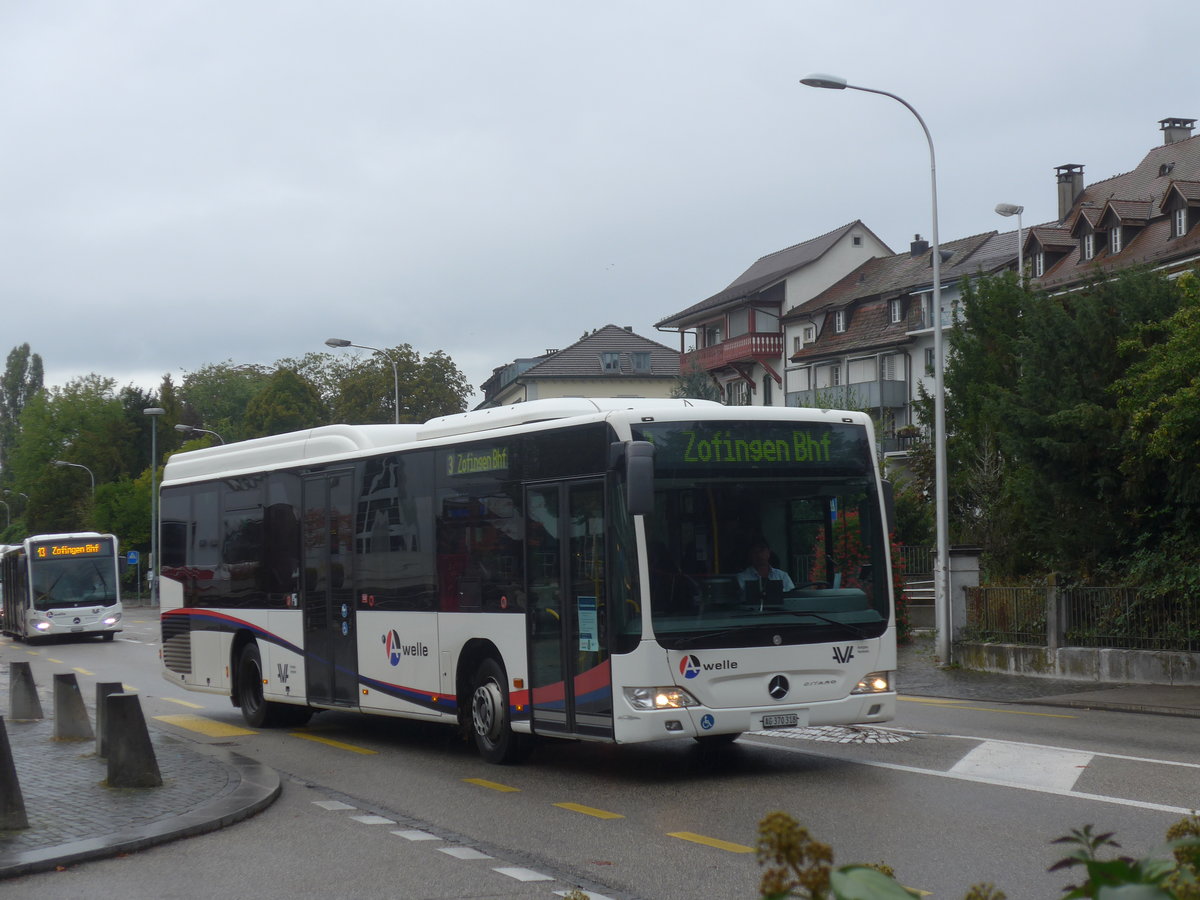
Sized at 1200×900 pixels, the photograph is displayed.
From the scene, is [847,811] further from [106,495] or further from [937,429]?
[106,495]

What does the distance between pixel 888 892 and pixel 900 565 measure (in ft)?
89.1

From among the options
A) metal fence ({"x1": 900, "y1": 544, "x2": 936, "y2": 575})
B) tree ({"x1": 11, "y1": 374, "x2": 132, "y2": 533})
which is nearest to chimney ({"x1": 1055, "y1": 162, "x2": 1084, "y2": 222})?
metal fence ({"x1": 900, "y1": 544, "x2": 936, "y2": 575})

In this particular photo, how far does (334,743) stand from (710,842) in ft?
25.1

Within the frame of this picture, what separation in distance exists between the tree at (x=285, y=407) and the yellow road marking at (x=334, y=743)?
83.3 m

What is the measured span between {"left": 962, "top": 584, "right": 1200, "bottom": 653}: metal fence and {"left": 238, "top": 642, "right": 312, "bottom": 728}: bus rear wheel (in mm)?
11062

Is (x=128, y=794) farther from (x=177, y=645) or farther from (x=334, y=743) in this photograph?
(x=177, y=645)

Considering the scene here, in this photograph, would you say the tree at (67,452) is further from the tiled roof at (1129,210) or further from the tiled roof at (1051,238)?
the tiled roof at (1129,210)

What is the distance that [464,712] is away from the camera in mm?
13219

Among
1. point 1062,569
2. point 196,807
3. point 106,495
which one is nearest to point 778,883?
point 196,807

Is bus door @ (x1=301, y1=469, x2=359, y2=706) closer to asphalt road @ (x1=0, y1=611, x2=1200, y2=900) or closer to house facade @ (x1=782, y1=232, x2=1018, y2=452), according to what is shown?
asphalt road @ (x1=0, y1=611, x2=1200, y2=900)

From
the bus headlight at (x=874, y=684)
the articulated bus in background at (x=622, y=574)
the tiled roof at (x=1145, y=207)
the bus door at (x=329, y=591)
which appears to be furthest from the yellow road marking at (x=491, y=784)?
the tiled roof at (x=1145, y=207)

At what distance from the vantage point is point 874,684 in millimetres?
11664

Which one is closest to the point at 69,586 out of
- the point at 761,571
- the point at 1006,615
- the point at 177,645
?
the point at 177,645

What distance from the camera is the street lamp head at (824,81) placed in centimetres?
2220
